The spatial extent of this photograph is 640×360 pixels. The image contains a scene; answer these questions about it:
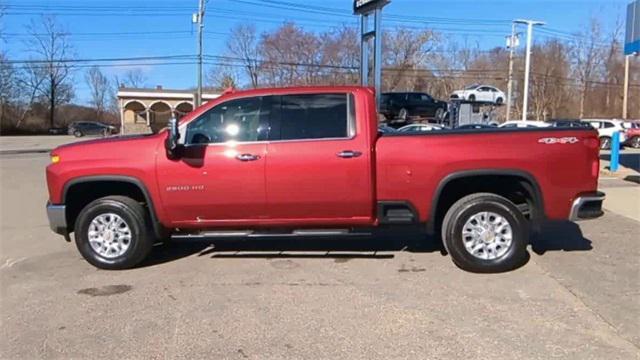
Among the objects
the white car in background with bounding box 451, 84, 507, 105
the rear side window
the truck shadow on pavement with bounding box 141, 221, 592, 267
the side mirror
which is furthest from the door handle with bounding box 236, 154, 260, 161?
the white car in background with bounding box 451, 84, 507, 105

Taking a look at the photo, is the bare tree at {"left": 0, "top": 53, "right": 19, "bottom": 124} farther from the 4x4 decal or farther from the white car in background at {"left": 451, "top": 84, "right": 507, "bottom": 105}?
the 4x4 decal

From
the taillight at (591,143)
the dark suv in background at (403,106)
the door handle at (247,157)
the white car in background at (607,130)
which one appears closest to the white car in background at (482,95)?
the white car in background at (607,130)

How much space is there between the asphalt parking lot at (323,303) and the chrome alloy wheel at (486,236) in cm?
27

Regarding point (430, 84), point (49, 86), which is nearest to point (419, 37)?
point (430, 84)

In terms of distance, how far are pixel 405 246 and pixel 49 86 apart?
8200 cm

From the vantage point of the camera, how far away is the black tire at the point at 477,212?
583cm

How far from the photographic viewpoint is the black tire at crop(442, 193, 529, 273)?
19.1 feet

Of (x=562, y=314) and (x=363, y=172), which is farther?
(x=363, y=172)

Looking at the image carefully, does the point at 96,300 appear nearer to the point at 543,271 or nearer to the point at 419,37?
the point at 543,271

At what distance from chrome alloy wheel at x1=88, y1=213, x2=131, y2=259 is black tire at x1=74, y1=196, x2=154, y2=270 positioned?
42 mm

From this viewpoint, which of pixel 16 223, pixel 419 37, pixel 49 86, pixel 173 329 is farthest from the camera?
pixel 49 86

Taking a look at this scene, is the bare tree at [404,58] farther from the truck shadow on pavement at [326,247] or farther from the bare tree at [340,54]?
the truck shadow on pavement at [326,247]

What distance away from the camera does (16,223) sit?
9.17 m

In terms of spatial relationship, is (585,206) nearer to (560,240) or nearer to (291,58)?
(560,240)
